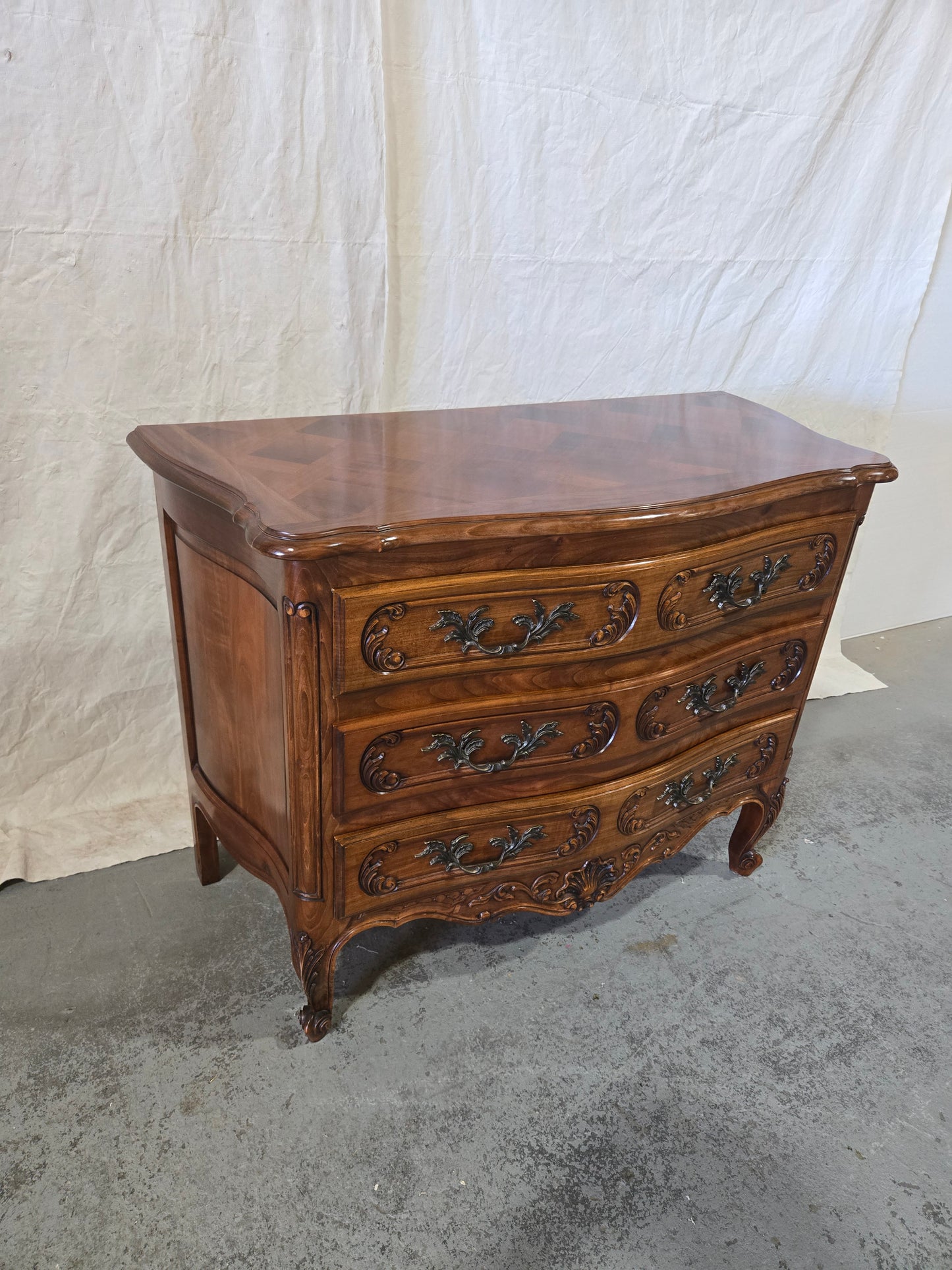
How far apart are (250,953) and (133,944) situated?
9.1 inches

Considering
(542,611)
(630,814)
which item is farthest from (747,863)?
(542,611)

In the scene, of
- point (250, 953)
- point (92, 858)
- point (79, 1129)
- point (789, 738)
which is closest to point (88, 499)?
point (92, 858)

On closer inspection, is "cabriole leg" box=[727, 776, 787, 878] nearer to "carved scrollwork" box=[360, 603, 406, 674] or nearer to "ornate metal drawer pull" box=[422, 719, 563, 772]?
"ornate metal drawer pull" box=[422, 719, 563, 772]

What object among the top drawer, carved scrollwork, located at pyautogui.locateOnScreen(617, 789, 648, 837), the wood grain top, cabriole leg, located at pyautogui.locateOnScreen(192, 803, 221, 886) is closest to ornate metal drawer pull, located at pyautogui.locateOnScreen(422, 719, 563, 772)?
the top drawer

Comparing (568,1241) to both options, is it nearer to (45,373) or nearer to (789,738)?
(789,738)

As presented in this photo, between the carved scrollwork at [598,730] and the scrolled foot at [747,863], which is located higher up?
the carved scrollwork at [598,730]

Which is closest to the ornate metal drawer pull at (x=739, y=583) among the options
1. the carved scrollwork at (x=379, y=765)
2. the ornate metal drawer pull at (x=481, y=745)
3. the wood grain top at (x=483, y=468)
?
the wood grain top at (x=483, y=468)

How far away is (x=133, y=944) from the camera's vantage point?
174cm

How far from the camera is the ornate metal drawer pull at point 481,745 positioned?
1.33 m

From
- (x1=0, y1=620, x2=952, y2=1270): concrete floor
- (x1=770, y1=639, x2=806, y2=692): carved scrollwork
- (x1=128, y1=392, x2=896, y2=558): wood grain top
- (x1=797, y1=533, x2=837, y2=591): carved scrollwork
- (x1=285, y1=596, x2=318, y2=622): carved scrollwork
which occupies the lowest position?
(x1=0, y1=620, x2=952, y2=1270): concrete floor

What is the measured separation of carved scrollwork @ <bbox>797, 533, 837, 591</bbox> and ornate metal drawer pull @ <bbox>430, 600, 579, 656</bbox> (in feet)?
1.85

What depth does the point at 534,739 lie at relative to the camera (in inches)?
54.7

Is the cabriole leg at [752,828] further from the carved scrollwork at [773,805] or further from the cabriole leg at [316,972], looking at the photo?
the cabriole leg at [316,972]

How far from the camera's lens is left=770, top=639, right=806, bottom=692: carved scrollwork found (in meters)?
1.71
